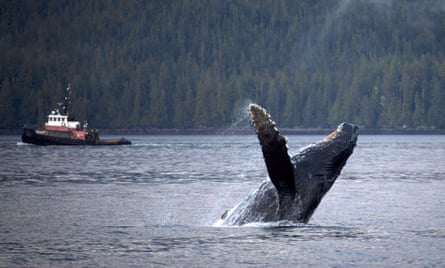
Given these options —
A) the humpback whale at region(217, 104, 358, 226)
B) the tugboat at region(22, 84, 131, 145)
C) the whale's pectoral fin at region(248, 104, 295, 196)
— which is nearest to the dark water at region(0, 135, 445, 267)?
the humpback whale at region(217, 104, 358, 226)

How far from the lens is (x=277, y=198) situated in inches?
811

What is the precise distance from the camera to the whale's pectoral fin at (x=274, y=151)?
1809 cm

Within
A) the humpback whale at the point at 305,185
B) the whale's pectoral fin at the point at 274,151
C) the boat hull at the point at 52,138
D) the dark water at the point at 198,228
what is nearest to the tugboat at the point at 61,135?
the boat hull at the point at 52,138

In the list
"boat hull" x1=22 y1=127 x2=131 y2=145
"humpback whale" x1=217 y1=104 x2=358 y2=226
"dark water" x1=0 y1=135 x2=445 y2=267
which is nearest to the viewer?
"humpback whale" x1=217 y1=104 x2=358 y2=226

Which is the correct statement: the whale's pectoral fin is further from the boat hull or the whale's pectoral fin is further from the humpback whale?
the boat hull

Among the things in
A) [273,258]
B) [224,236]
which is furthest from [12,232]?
[273,258]

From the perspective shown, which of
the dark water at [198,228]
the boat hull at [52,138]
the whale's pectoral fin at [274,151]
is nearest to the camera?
the whale's pectoral fin at [274,151]

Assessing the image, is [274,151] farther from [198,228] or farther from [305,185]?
[198,228]

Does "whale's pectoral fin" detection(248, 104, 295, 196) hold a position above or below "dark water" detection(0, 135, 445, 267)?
above

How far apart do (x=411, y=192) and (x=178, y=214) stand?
46.3 feet

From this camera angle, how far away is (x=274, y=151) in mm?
18625

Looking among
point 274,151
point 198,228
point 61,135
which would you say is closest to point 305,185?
point 274,151

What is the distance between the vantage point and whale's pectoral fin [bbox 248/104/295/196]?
712 inches

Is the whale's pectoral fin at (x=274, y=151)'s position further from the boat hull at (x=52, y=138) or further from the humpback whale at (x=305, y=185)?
the boat hull at (x=52, y=138)
